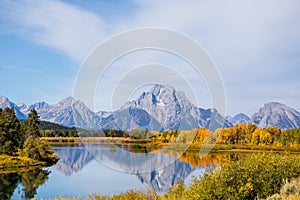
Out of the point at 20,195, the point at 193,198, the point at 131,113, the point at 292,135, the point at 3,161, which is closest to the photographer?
the point at 193,198

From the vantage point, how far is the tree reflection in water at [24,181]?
23497 mm

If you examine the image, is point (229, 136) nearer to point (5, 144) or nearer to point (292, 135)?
point (292, 135)

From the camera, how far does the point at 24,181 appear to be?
2808 centimetres

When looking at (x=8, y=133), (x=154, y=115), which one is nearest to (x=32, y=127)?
(x=8, y=133)

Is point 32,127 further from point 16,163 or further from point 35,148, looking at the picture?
point 16,163

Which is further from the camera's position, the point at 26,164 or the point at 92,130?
the point at 26,164

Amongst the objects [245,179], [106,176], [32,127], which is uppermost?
[32,127]

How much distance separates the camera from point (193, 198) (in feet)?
29.5

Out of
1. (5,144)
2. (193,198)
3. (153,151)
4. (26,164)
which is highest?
(5,144)

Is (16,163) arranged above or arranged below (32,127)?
below

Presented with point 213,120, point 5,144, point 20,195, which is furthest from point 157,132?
point 5,144

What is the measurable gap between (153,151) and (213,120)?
3.68 m

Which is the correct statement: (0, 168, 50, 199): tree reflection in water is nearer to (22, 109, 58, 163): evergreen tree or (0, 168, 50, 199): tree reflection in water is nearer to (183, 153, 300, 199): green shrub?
(22, 109, 58, 163): evergreen tree

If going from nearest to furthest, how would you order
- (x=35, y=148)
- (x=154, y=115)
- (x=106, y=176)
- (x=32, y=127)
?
(x=154, y=115) < (x=106, y=176) < (x=35, y=148) < (x=32, y=127)
